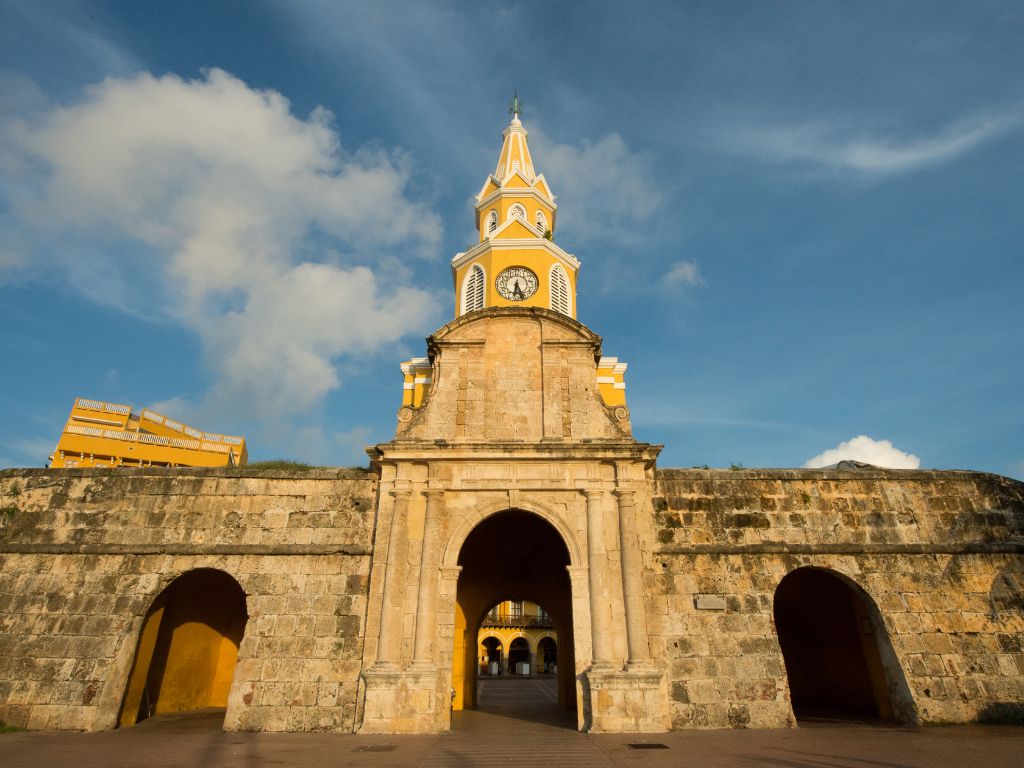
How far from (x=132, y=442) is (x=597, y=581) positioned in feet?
92.6

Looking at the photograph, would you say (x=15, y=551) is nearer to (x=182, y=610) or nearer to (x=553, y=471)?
(x=182, y=610)

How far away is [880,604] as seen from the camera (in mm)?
11750

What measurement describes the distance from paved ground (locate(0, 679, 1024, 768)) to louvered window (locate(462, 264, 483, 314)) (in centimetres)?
1628

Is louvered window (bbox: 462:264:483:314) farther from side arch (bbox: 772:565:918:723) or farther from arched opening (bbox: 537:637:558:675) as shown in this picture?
arched opening (bbox: 537:637:558:675)

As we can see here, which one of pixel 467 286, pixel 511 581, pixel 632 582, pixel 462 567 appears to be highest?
pixel 467 286

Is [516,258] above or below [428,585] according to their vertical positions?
above

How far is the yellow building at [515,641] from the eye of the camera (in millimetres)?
45125

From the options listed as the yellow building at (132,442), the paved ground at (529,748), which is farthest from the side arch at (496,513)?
the yellow building at (132,442)

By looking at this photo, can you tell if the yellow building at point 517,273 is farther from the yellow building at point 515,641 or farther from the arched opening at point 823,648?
the yellow building at point 515,641

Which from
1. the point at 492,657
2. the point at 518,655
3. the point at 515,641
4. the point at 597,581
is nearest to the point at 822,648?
the point at 597,581

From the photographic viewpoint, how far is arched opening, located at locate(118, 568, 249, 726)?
1245 cm

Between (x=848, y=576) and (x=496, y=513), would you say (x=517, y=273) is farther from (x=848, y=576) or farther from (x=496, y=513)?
(x=848, y=576)

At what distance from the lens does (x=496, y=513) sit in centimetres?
1214

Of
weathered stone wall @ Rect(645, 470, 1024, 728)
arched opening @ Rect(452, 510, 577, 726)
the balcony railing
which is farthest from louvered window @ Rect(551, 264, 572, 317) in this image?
the balcony railing
